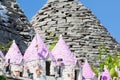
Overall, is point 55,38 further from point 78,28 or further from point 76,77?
point 76,77

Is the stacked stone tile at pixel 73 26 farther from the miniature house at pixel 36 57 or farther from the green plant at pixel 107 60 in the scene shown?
the miniature house at pixel 36 57

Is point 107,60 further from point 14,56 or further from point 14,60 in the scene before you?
point 14,60

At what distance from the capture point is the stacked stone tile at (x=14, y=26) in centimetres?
5489

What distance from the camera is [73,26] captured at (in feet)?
226

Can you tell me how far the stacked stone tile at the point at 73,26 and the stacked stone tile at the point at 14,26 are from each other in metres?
7.14

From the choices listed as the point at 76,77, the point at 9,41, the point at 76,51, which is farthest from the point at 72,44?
the point at 76,77

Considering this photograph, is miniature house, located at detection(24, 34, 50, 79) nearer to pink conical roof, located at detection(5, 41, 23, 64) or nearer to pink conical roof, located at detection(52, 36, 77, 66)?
pink conical roof, located at detection(5, 41, 23, 64)

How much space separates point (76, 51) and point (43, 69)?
2027cm

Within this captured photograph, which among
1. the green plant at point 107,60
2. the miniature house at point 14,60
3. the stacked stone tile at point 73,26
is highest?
the stacked stone tile at point 73,26

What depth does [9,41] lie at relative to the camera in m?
54.1

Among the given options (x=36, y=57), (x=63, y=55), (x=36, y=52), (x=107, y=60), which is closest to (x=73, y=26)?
(x=107, y=60)

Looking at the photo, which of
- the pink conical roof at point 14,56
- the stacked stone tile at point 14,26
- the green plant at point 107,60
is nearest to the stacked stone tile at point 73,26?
the green plant at point 107,60

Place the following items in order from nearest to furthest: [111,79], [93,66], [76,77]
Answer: [76,77]
[111,79]
[93,66]

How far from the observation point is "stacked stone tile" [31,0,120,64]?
6688 cm
